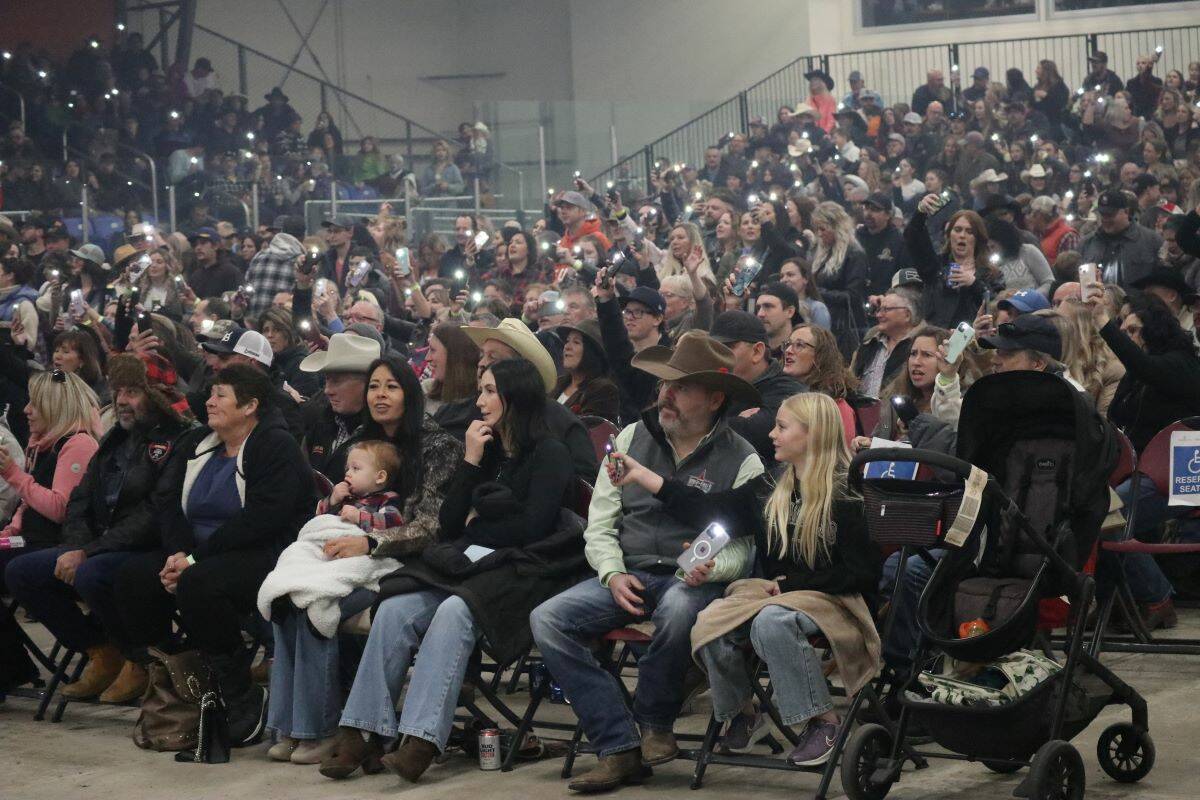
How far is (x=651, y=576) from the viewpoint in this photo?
561cm

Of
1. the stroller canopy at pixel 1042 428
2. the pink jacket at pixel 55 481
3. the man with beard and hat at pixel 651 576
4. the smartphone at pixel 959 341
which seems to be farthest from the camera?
the pink jacket at pixel 55 481

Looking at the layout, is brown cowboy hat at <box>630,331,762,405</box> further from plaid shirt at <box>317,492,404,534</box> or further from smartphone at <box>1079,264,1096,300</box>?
smartphone at <box>1079,264,1096,300</box>

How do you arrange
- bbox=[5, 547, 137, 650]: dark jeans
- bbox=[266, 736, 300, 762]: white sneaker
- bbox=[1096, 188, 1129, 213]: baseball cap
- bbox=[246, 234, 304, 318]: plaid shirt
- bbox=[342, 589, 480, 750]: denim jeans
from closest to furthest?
bbox=[342, 589, 480, 750]: denim jeans, bbox=[266, 736, 300, 762]: white sneaker, bbox=[5, 547, 137, 650]: dark jeans, bbox=[1096, 188, 1129, 213]: baseball cap, bbox=[246, 234, 304, 318]: plaid shirt

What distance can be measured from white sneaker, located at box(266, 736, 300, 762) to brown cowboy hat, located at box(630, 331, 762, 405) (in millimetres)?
1899

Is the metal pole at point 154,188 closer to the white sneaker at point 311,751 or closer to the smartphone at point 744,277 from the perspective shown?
the smartphone at point 744,277

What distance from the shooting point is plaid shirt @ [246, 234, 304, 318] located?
11.8m

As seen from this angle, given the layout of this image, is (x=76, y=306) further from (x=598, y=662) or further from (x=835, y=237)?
(x=598, y=662)

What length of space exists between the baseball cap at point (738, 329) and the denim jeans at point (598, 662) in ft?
4.69

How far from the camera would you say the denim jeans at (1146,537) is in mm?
6637

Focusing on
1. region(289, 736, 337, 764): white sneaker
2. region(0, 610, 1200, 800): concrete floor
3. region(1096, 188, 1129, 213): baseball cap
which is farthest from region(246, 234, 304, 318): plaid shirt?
region(289, 736, 337, 764): white sneaker

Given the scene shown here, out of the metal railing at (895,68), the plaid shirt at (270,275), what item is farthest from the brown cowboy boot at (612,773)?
the metal railing at (895,68)

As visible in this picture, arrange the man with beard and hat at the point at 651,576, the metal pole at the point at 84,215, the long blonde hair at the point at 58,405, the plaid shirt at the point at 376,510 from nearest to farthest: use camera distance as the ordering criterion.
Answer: the man with beard and hat at the point at 651,576 < the plaid shirt at the point at 376,510 < the long blonde hair at the point at 58,405 < the metal pole at the point at 84,215

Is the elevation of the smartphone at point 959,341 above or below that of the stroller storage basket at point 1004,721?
above

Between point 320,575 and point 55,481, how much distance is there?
2080mm
